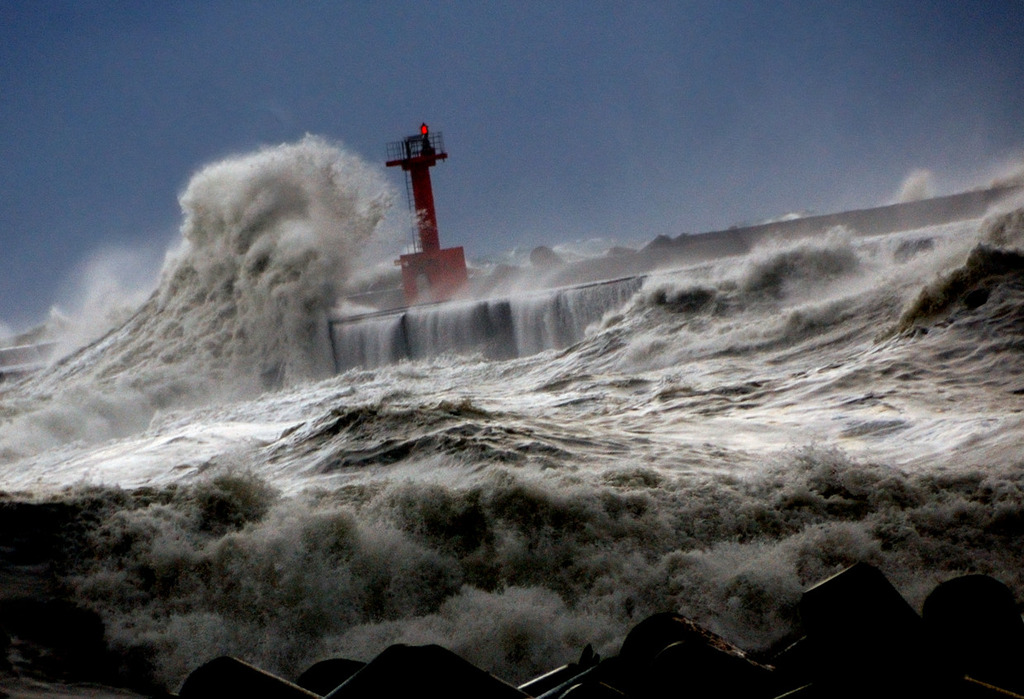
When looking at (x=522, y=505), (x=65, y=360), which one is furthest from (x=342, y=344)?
(x=522, y=505)

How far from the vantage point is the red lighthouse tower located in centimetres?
2138

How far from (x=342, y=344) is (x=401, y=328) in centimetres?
122

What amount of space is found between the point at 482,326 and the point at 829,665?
1322 centimetres

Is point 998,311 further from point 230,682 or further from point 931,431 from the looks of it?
point 230,682

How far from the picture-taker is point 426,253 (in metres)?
21.5

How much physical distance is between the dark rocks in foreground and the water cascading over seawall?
11.4 metres

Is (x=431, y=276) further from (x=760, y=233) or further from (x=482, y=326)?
(x=760, y=233)

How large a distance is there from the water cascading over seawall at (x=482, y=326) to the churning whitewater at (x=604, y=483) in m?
→ 2.08

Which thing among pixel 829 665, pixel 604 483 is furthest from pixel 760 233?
pixel 829 665

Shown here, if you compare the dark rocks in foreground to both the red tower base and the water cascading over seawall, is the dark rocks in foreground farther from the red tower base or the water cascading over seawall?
the red tower base

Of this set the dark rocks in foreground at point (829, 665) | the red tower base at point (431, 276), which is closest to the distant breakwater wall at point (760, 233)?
the red tower base at point (431, 276)

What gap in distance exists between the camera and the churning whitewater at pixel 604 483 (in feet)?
11.7

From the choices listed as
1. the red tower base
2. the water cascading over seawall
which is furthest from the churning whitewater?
the red tower base

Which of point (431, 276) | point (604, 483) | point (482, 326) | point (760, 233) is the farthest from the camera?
point (760, 233)
